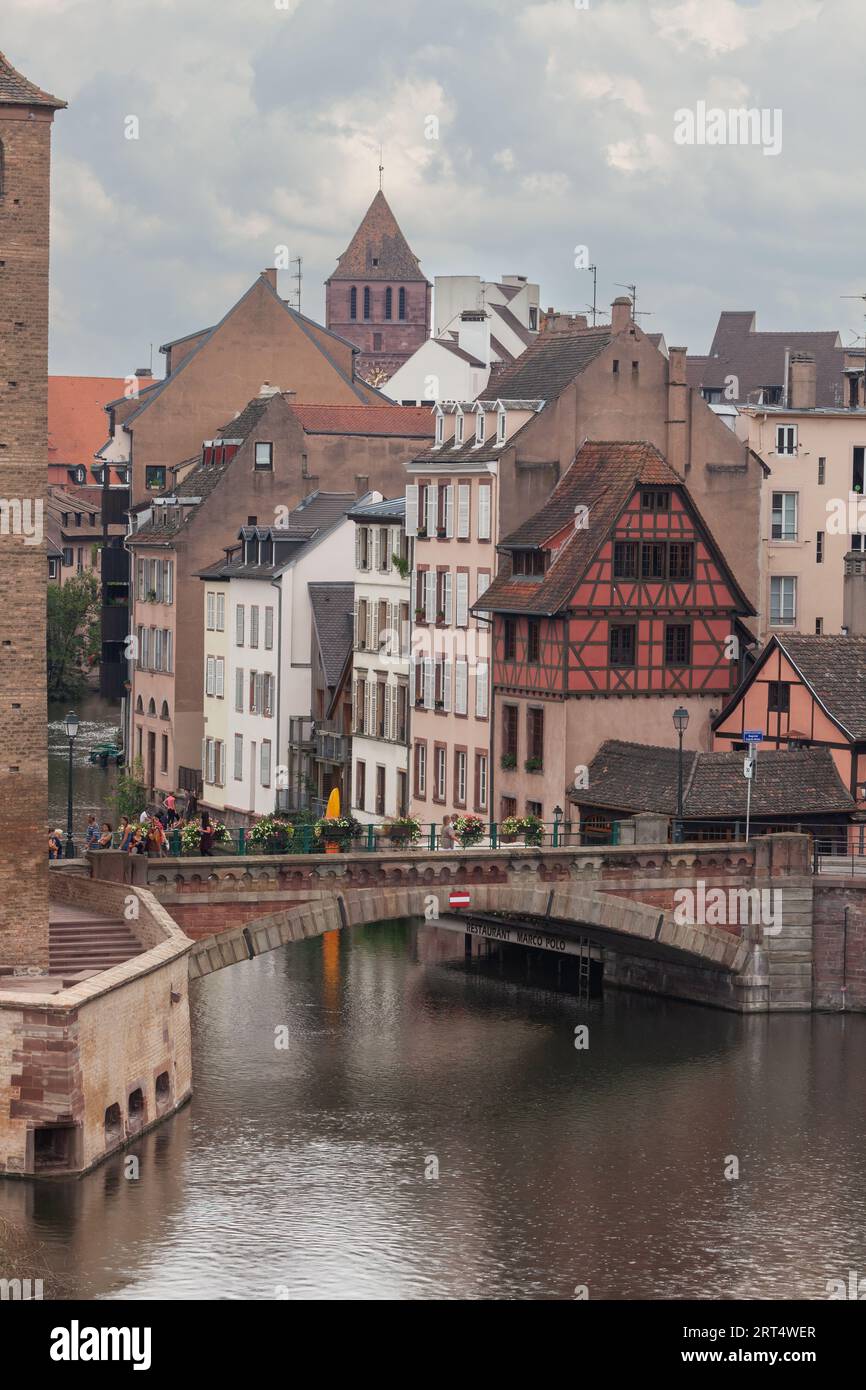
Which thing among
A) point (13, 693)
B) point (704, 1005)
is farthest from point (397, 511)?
point (13, 693)

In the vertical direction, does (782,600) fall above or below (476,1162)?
above

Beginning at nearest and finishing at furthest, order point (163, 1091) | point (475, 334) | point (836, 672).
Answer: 1. point (163, 1091)
2. point (836, 672)
3. point (475, 334)

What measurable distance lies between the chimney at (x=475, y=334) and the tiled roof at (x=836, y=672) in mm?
44402

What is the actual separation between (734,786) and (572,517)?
10498mm

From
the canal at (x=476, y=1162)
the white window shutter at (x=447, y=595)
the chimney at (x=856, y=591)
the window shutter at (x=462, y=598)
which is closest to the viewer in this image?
the canal at (x=476, y=1162)

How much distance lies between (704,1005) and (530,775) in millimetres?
10535

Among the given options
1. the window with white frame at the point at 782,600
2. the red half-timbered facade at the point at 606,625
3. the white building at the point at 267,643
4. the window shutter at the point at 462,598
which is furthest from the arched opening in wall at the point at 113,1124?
the white building at the point at 267,643

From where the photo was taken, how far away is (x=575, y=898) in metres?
68.9

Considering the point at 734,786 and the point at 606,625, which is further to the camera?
the point at 606,625

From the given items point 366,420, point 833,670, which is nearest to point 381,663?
point 833,670

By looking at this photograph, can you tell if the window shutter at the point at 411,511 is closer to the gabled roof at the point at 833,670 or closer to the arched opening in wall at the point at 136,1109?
the gabled roof at the point at 833,670

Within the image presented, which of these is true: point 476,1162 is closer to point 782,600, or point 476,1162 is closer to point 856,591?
point 856,591

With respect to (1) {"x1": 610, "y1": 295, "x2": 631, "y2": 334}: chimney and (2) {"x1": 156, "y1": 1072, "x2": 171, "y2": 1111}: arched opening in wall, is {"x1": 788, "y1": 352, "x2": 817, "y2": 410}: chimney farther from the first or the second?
(2) {"x1": 156, "y1": 1072, "x2": 171, "y2": 1111}: arched opening in wall

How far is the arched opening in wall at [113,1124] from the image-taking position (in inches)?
2094
